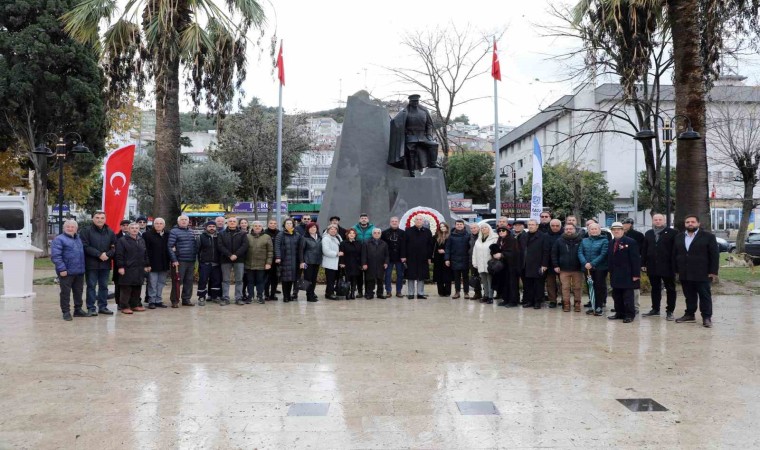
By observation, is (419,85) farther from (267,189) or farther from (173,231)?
(173,231)

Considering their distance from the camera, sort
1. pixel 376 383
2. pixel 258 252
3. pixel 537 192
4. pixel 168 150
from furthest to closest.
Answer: pixel 537 192
pixel 168 150
pixel 258 252
pixel 376 383

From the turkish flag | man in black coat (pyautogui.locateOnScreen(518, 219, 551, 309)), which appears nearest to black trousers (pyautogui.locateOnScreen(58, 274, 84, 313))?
the turkish flag

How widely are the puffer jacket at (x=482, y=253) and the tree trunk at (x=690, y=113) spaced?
15.3 ft

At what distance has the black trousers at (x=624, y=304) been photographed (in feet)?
31.2

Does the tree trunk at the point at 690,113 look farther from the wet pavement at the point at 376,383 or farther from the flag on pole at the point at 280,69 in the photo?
the flag on pole at the point at 280,69

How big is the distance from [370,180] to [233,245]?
5650 mm

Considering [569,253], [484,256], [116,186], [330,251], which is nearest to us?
[569,253]

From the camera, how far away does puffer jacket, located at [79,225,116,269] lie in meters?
9.87

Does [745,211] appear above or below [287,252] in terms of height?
above

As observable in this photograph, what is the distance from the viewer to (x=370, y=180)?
1612 cm

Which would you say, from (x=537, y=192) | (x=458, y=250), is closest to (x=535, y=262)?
(x=458, y=250)

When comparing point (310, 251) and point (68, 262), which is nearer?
point (68, 262)

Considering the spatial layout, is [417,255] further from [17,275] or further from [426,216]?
[17,275]

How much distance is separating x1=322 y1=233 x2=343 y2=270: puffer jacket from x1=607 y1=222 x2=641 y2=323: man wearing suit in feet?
Result: 16.6
